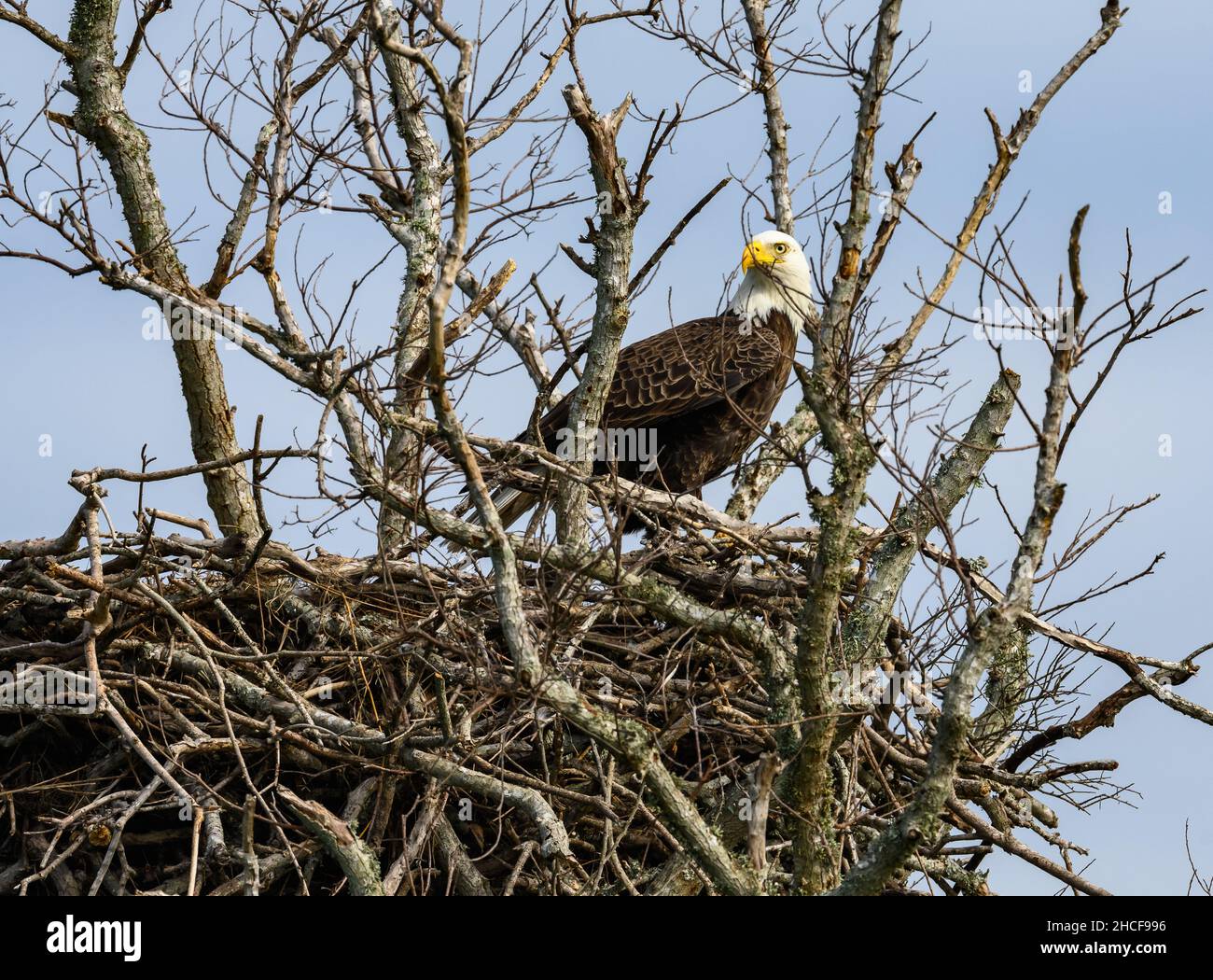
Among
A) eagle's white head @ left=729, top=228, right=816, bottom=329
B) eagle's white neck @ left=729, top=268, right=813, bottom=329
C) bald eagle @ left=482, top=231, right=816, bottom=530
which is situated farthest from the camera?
eagle's white neck @ left=729, top=268, right=813, bottom=329

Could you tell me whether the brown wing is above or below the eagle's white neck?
below

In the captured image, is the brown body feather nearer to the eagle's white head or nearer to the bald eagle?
the bald eagle

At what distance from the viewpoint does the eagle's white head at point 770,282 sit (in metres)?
9.28

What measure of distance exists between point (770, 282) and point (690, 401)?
124 cm

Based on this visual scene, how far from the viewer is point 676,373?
8820mm

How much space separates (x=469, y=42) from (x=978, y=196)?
98.1 inches

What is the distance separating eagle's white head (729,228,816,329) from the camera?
928cm

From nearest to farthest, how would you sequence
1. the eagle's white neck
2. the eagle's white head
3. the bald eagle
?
the bald eagle
the eagle's white head
the eagle's white neck

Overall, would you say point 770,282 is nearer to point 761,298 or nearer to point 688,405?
point 761,298

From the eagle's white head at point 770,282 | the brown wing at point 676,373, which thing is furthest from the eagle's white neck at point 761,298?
the brown wing at point 676,373

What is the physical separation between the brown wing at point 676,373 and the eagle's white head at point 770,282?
370mm

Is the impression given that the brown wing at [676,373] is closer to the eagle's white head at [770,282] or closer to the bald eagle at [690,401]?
the bald eagle at [690,401]

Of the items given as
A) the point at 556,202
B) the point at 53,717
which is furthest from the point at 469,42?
the point at 53,717

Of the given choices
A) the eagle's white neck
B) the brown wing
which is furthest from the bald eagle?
the eagle's white neck
